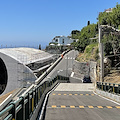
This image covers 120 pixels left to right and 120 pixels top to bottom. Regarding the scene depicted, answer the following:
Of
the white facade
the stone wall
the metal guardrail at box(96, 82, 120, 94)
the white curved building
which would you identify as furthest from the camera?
A: the white facade

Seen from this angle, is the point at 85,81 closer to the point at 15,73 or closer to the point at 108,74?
A: the point at 108,74

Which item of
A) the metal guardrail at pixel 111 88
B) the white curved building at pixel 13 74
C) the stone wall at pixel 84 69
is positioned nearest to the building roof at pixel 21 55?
the white curved building at pixel 13 74

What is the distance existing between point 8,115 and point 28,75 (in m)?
38.0

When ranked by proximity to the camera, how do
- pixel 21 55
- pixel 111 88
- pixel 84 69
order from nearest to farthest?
pixel 111 88 → pixel 84 69 → pixel 21 55

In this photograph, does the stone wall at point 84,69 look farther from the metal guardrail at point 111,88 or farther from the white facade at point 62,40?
the white facade at point 62,40

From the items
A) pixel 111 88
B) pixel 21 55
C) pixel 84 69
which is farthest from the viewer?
pixel 21 55

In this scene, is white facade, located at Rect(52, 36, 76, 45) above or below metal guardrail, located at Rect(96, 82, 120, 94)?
above

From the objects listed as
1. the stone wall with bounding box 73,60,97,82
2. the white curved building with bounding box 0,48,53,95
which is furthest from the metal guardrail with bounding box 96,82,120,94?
the white curved building with bounding box 0,48,53,95

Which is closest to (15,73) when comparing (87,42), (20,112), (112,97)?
(112,97)

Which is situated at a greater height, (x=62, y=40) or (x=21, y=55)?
(x=62, y=40)

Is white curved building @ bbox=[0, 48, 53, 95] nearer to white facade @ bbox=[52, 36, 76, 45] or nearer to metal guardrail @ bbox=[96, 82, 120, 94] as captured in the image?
metal guardrail @ bbox=[96, 82, 120, 94]

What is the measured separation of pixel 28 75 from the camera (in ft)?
140

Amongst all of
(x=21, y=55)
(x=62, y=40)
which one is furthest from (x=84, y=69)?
(x=62, y=40)

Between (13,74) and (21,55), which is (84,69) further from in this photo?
(21,55)
